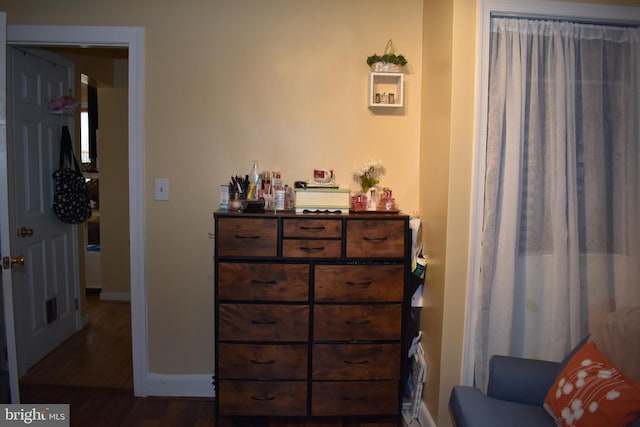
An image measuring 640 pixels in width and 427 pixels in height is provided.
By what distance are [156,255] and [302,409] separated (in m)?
1.25

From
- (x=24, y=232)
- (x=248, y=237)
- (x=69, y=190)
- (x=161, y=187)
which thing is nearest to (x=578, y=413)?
(x=248, y=237)

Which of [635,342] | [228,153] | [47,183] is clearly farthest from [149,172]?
[635,342]

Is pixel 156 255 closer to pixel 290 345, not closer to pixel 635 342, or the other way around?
pixel 290 345

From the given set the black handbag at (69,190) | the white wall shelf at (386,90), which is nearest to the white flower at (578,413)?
the white wall shelf at (386,90)

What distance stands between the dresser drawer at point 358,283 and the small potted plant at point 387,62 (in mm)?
1144

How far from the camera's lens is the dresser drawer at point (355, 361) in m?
2.35

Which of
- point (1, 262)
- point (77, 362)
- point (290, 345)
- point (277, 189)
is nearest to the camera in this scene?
point (1, 262)

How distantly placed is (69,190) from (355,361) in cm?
242

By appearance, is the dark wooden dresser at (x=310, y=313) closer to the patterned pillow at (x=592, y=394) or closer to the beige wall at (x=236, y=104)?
the beige wall at (x=236, y=104)

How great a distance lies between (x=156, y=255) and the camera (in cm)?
268

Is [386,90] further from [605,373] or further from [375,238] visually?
[605,373]

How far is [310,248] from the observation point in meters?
2.30

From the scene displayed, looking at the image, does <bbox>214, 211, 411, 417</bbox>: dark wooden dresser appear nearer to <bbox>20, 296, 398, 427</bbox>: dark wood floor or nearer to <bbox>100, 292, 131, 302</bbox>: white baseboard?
<bbox>20, 296, 398, 427</bbox>: dark wood floor

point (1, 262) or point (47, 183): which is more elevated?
point (47, 183)
